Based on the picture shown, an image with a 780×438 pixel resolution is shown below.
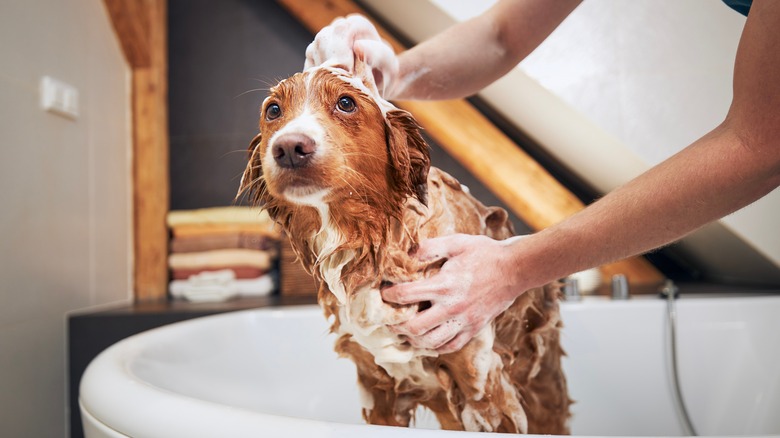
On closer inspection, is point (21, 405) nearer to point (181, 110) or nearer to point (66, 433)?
point (66, 433)

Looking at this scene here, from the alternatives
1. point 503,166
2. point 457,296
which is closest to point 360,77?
point 457,296

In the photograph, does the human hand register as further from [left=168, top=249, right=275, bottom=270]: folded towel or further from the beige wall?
[left=168, top=249, right=275, bottom=270]: folded towel

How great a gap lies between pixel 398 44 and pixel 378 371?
2.51 feet

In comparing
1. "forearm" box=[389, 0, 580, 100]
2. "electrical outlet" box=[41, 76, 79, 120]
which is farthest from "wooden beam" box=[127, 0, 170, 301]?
"forearm" box=[389, 0, 580, 100]

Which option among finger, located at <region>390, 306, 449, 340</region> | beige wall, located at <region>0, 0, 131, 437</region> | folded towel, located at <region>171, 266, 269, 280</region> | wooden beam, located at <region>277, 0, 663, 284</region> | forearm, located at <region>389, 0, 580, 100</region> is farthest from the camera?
folded towel, located at <region>171, 266, 269, 280</region>

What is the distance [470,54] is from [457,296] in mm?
393

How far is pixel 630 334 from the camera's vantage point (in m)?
1.31

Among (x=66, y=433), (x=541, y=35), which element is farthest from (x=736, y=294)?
(x=66, y=433)

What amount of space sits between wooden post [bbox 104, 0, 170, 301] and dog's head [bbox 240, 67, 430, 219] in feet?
5.06

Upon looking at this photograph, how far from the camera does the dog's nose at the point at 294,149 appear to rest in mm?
477

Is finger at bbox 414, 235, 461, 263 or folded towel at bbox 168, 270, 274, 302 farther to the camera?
folded towel at bbox 168, 270, 274, 302

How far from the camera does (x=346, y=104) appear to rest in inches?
20.7

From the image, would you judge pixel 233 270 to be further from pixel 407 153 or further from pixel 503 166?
pixel 407 153

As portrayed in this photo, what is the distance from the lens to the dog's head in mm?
490
